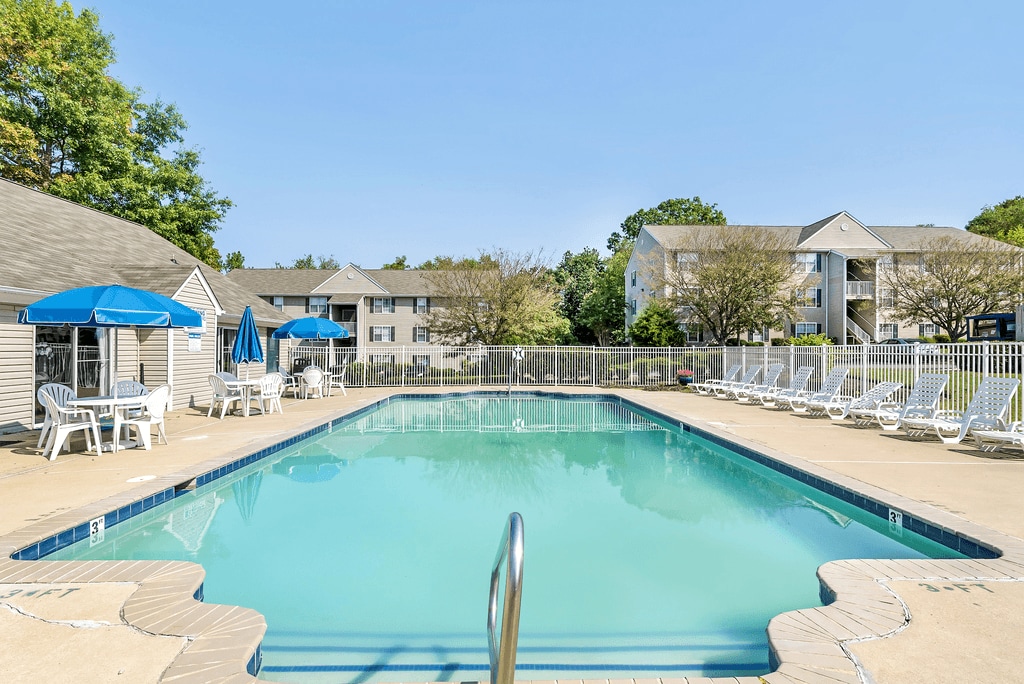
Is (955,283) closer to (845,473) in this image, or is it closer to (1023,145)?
(1023,145)

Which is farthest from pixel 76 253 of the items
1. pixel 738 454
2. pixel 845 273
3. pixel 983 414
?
pixel 845 273

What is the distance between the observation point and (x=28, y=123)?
24.3m

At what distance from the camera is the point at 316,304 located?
133ft

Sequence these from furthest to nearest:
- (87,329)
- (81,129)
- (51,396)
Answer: (81,129), (87,329), (51,396)

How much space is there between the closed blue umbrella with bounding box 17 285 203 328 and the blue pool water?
2.70 metres

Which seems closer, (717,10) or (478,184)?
Answer: (717,10)

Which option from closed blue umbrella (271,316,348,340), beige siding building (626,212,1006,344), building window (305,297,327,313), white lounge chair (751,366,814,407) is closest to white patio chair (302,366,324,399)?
closed blue umbrella (271,316,348,340)

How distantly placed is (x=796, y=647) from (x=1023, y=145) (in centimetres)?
3835

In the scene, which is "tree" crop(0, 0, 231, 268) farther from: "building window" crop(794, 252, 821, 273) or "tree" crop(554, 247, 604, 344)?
"building window" crop(794, 252, 821, 273)

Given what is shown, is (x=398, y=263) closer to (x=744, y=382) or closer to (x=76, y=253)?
(x=76, y=253)

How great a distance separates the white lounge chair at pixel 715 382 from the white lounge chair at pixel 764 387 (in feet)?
3.84

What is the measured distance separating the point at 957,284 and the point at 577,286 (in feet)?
80.3

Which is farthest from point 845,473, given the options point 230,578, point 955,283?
point 955,283

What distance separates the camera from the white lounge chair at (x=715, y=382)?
19.1 metres
